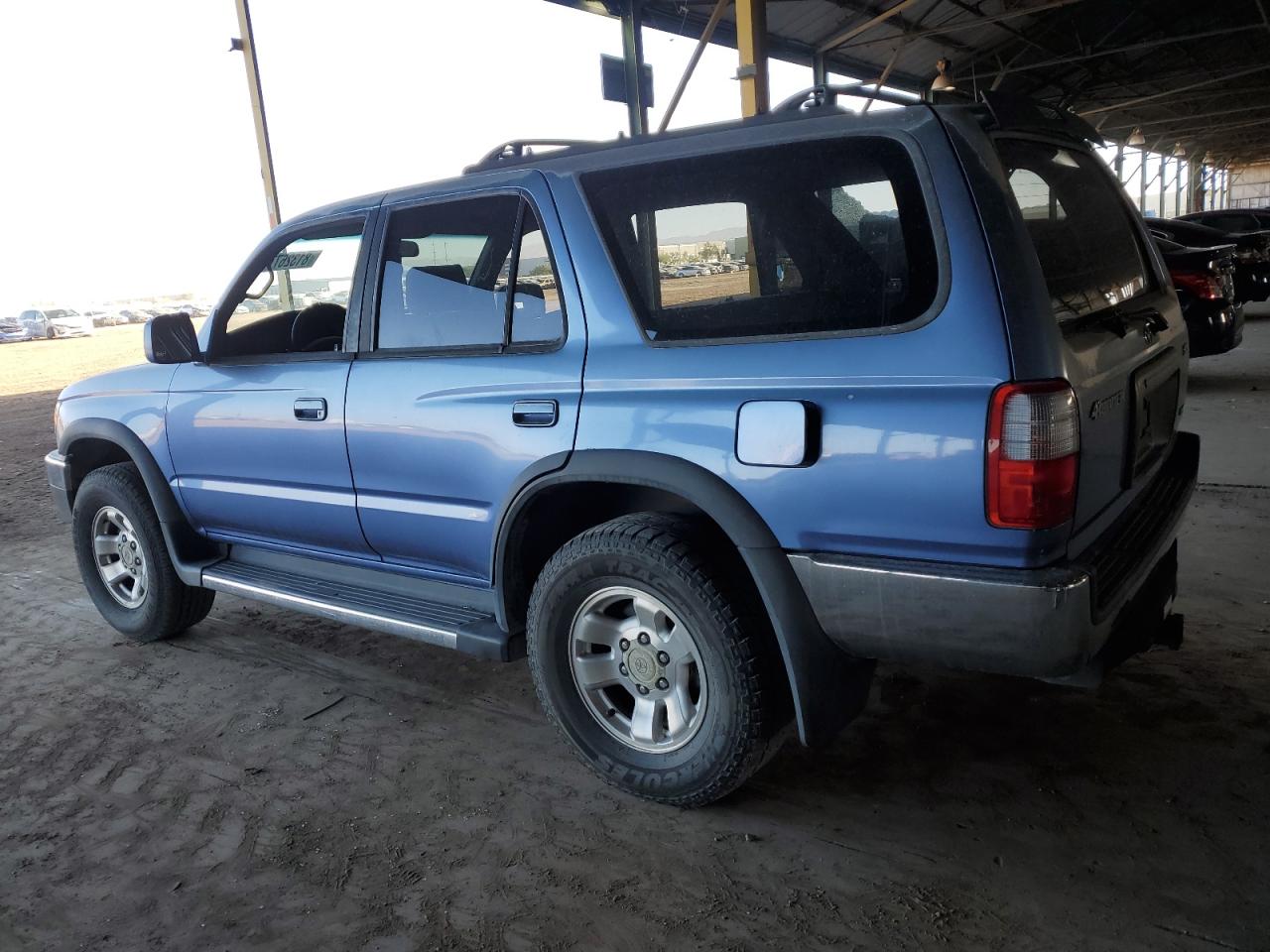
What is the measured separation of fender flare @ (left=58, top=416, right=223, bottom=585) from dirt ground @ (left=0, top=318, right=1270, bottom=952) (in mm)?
461

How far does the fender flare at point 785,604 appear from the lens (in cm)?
235

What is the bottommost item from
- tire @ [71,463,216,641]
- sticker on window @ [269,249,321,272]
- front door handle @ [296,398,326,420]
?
tire @ [71,463,216,641]

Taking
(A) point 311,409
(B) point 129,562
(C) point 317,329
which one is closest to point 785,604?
(A) point 311,409

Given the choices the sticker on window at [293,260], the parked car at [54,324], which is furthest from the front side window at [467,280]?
the parked car at [54,324]

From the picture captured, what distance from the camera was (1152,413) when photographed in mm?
2705

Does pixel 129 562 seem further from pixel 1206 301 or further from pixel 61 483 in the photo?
pixel 1206 301

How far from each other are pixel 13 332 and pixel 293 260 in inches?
1398

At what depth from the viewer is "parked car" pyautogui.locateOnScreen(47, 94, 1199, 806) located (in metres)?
2.10

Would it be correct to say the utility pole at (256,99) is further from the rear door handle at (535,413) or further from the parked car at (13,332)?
the parked car at (13,332)

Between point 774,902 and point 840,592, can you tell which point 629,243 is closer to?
point 840,592

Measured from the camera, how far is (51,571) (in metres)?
5.60

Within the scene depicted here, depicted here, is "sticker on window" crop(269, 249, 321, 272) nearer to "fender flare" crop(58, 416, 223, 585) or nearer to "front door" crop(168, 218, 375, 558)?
"front door" crop(168, 218, 375, 558)

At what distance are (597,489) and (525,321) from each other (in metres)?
0.56

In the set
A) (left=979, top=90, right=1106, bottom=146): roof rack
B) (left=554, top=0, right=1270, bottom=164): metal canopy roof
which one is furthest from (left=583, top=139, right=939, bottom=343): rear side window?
(left=554, top=0, right=1270, bottom=164): metal canopy roof
